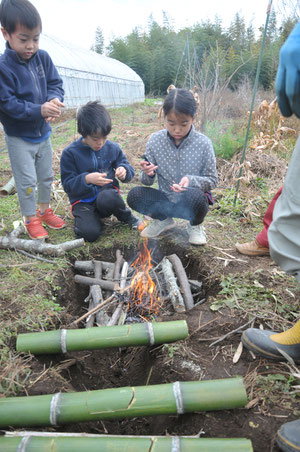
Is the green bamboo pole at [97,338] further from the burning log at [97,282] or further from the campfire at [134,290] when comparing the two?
the burning log at [97,282]

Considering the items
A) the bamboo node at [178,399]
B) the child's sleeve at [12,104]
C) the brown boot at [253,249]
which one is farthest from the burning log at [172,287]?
the child's sleeve at [12,104]

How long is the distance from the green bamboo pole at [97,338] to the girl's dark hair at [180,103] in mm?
1869

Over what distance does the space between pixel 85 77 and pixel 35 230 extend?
1508 cm

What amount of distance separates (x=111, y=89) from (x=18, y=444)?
21548 millimetres

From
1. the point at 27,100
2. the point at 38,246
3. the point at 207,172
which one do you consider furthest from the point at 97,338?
the point at 27,100

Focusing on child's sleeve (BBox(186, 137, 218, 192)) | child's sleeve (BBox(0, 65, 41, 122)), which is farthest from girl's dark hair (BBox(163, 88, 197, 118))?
child's sleeve (BBox(0, 65, 41, 122))

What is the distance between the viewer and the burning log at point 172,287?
255 centimetres

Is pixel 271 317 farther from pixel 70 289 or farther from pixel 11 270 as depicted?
pixel 11 270

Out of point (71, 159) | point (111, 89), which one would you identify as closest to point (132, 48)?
point (111, 89)

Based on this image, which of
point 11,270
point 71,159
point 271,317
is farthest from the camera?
point 71,159

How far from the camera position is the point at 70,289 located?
2.88 meters

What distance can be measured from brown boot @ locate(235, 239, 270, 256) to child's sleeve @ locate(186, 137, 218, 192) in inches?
27.4

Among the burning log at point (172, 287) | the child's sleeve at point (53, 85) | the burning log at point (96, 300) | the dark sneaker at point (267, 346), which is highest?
the child's sleeve at point (53, 85)

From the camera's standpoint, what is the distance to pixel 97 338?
199 centimetres
